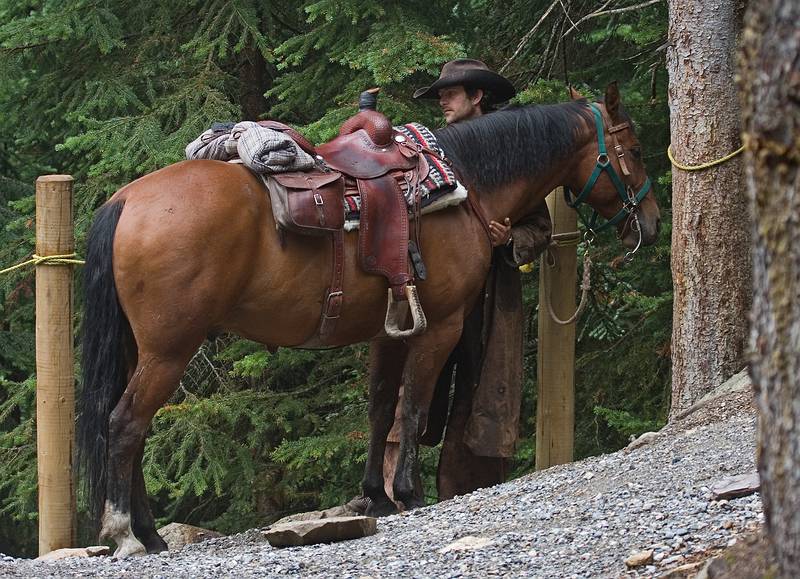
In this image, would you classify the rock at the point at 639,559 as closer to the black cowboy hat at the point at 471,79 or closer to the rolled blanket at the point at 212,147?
the rolled blanket at the point at 212,147

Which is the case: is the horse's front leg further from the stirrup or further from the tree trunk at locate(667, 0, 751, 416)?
the tree trunk at locate(667, 0, 751, 416)

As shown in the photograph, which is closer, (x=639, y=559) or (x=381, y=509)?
(x=639, y=559)

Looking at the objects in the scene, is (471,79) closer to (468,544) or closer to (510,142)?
(510,142)

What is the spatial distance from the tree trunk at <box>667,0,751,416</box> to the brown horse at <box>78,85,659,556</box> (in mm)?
793

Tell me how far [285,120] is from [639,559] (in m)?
6.75

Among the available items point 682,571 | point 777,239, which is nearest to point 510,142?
point 682,571

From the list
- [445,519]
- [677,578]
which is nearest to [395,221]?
[445,519]

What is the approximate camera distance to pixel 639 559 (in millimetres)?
3469

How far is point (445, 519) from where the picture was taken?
4973mm

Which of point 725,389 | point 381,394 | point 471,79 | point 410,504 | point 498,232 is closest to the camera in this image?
point 725,389

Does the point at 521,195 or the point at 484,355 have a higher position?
the point at 521,195

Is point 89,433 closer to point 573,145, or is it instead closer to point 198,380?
point 573,145

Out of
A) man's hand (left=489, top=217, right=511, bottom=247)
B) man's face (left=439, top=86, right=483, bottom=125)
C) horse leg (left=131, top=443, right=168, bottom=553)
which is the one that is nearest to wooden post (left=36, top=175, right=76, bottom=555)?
horse leg (left=131, top=443, right=168, bottom=553)

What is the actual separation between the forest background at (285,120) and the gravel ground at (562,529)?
275 cm
